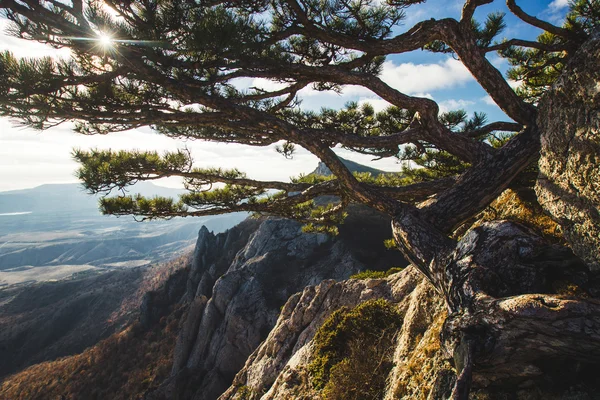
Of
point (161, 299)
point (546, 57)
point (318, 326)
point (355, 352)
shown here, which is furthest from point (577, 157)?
point (161, 299)

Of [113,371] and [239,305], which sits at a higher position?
[239,305]

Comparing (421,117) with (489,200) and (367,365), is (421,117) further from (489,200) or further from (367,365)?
(367,365)

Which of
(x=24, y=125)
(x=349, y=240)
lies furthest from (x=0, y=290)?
(x=24, y=125)

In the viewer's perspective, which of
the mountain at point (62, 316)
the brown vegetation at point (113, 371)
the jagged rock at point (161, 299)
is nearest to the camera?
the brown vegetation at point (113, 371)

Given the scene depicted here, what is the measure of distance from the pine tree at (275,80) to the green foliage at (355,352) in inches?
76.1

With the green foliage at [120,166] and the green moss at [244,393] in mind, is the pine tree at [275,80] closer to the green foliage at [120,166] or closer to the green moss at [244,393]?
the green foliage at [120,166]

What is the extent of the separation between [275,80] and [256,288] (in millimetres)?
20497

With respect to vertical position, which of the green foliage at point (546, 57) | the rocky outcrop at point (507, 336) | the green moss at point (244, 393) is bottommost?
the green moss at point (244, 393)

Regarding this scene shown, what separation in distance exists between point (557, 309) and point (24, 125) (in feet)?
19.7

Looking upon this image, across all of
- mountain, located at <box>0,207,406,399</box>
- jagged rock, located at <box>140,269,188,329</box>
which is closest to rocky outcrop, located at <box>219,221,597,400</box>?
mountain, located at <box>0,207,406,399</box>

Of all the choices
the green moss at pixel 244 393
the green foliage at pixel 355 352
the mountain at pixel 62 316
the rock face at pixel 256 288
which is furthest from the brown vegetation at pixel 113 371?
the green foliage at pixel 355 352

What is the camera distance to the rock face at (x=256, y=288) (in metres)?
18.5

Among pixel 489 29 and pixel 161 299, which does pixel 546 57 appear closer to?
pixel 489 29

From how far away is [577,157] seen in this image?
7.66 ft
